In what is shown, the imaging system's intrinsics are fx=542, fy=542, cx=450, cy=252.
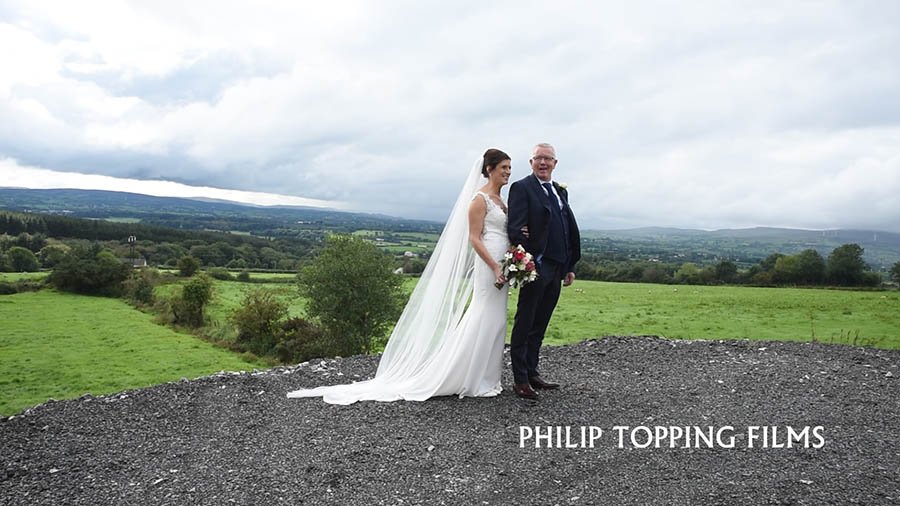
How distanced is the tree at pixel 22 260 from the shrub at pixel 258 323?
26764 millimetres

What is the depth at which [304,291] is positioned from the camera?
16.5 m

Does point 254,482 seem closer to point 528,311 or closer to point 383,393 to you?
point 383,393

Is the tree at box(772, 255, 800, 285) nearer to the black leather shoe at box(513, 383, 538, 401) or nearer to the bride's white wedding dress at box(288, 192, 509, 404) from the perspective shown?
the black leather shoe at box(513, 383, 538, 401)

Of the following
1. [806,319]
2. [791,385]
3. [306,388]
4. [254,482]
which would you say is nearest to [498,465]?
[254,482]

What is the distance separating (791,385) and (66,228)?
66.1m

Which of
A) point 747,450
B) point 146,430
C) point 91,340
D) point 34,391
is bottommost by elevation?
point 91,340

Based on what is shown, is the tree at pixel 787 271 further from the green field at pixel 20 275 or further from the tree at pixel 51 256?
the green field at pixel 20 275

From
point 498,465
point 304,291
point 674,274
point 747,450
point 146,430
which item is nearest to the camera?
point 498,465

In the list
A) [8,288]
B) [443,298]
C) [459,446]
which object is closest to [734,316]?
[443,298]

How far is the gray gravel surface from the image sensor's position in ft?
14.7

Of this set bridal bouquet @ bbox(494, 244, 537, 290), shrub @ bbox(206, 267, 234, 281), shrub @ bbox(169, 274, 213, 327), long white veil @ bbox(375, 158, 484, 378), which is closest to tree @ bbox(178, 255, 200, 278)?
shrub @ bbox(206, 267, 234, 281)

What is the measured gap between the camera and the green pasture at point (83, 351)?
A: 11523mm

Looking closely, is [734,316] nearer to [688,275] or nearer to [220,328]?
[688,275]

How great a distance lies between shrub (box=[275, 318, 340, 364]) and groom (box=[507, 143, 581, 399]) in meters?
10.0
